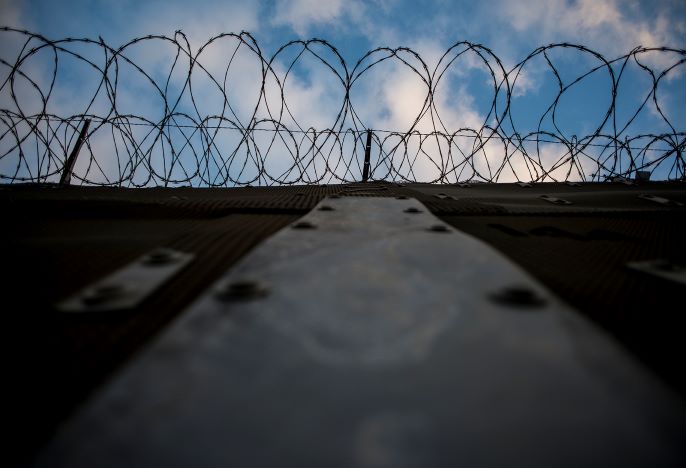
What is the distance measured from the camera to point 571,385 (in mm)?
441

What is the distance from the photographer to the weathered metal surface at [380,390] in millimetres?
385

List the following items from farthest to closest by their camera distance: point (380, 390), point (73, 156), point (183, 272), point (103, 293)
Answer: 1. point (73, 156)
2. point (183, 272)
3. point (103, 293)
4. point (380, 390)

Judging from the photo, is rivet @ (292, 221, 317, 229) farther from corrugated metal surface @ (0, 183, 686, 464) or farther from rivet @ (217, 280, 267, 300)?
rivet @ (217, 280, 267, 300)

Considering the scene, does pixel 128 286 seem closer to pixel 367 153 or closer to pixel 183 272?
pixel 183 272

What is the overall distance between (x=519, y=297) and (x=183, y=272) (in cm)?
65

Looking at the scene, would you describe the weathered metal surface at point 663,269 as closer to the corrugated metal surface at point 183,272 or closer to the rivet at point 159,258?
the corrugated metal surface at point 183,272

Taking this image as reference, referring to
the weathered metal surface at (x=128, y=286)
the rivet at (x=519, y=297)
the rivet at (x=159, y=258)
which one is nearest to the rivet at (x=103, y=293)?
the weathered metal surface at (x=128, y=286)

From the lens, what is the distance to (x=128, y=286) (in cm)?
75

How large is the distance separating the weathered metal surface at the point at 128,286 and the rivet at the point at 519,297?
61cm

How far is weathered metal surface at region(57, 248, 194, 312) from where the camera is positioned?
0.70 m

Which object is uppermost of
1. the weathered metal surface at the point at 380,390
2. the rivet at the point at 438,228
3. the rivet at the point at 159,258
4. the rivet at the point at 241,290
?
the rivet at the point at 438,228

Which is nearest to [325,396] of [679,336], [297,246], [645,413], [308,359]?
[308,359]

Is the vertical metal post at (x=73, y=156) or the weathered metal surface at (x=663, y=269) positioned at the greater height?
the vertical metal post at (x=73, y=156)

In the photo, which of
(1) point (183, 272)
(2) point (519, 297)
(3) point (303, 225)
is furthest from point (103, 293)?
(2) point (519, 297)
